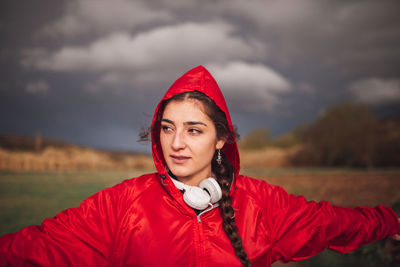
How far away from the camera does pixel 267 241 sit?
6.36 ft

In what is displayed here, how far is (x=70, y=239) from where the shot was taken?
1.64 metres

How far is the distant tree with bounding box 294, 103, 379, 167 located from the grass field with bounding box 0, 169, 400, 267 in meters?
1.07

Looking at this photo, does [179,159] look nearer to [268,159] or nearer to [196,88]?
[196,88]

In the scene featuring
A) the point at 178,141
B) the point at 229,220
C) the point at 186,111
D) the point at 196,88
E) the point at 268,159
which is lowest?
the point at 268,159

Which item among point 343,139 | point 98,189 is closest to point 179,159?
point 98,189

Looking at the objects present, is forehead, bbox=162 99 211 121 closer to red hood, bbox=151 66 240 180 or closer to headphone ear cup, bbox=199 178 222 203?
red hood, bbox=151 66 240 180

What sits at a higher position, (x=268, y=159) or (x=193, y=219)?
(x=193, y=219)

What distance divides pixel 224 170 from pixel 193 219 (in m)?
0.52

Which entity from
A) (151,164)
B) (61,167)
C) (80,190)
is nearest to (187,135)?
(80,190)

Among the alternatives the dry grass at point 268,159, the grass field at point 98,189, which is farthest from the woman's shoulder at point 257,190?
the dry grass at point 268,159

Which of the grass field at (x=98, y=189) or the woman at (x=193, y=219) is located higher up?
the woman at (x=193, y=219)

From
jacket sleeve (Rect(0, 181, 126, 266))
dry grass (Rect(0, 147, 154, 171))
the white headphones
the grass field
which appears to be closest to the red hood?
the white headphones

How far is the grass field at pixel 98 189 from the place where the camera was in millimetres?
2855

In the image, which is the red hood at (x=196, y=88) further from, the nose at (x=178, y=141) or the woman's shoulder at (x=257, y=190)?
the nose at (x=178, y=141)
